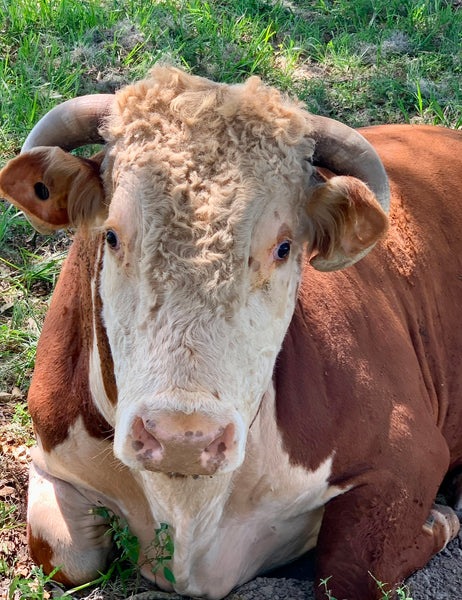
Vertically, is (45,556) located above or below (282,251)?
below

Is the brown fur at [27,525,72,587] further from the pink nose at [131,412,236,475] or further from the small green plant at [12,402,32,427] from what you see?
the pink nose at [131,412,236,475]

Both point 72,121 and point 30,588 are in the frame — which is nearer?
point 72,121

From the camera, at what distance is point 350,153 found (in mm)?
2877

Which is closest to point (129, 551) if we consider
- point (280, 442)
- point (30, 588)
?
point (30, 588)

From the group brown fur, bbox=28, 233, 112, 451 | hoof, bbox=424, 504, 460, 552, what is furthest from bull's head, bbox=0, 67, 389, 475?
hoof, bbox=424, 504, 460, 552

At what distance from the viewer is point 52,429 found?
3.25 meters

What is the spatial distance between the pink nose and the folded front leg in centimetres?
103

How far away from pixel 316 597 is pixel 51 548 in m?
1.00

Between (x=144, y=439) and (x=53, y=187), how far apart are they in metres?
0.92

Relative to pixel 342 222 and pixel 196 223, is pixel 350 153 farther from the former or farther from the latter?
pixel 196 223

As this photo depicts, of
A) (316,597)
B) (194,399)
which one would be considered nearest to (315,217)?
(194,399)

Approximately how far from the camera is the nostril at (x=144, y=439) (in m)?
2.39

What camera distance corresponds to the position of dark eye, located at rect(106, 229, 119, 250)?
8.73 feet

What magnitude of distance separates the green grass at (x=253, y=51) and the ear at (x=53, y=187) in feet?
8.47
